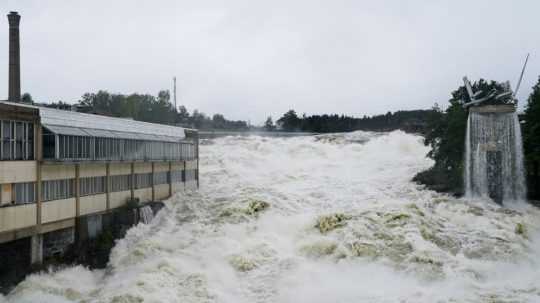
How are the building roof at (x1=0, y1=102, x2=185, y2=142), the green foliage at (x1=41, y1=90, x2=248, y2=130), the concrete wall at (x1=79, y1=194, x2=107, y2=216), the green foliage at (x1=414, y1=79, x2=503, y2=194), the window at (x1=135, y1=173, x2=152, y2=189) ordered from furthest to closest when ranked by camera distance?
the green foliage at (x1=41, y1=90, x2=248, y2=130) → the green foliage at (x1=414, y1=79, x2=503, y2=194) → the window at (x1=135, y1=173, x2=152, y2=189) → the concrete wall at (x1=79, y1=194, x2=107, y2=216) → the building roof at (x1=0, y1=102, x2=185, y2=142)

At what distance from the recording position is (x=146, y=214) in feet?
71.6

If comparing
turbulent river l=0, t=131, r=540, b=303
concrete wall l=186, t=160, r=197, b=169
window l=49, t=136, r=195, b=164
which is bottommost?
turbulent river l=0, t=131, r=540, b=303

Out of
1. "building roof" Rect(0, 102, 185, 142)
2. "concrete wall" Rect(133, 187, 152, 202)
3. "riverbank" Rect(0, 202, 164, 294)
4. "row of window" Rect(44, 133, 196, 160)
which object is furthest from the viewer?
"concrete wall" Rect(133, 187, 152, 202)

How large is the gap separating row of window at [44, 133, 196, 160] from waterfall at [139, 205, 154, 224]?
234cm

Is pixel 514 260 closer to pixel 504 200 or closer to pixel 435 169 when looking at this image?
pixel 504 200

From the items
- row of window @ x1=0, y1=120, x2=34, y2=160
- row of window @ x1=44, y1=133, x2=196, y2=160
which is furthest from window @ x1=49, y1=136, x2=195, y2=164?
row of window @ x1=0, y1=120, x2=34, y2=160

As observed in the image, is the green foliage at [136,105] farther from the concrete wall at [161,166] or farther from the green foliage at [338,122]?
the concrete wall at [161,166]

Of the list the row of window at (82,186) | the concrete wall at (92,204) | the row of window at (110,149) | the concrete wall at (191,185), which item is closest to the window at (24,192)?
the row of window at (82,186)

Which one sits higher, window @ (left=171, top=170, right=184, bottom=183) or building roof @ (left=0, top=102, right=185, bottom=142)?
building roof @ (left=0, top=102, right=185, bottom=142)

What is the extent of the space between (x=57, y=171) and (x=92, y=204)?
251 cm

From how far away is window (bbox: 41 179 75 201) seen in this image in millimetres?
16188

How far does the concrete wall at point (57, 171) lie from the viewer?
16109mm

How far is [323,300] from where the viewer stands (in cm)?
1412

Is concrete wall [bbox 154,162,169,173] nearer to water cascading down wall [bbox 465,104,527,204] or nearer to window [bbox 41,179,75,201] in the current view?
window [bbox 41,179,75,201]
